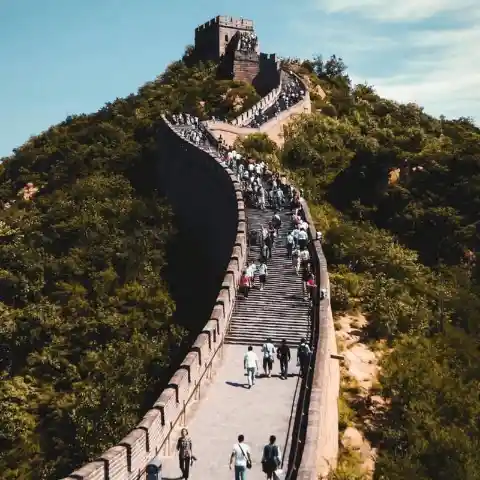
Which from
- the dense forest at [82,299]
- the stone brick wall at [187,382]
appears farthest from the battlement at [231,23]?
the stone brick wall at [187,382]

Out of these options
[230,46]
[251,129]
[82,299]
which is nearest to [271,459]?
[82,299]

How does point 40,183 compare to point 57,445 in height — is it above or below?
above

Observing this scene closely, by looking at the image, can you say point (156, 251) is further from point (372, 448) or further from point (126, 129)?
point (126, 129)

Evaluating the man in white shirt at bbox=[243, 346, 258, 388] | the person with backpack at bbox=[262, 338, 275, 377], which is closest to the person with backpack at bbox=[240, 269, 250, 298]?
the person with backpack at bbox=[262, 338, 275, 377]

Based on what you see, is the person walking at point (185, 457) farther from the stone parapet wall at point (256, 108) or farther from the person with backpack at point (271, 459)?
the stone parapet wall at point (256, 108)

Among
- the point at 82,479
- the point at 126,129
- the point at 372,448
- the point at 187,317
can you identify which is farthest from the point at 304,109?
the point at 82,479

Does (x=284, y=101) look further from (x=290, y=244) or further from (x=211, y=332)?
(x=211, y=332)
